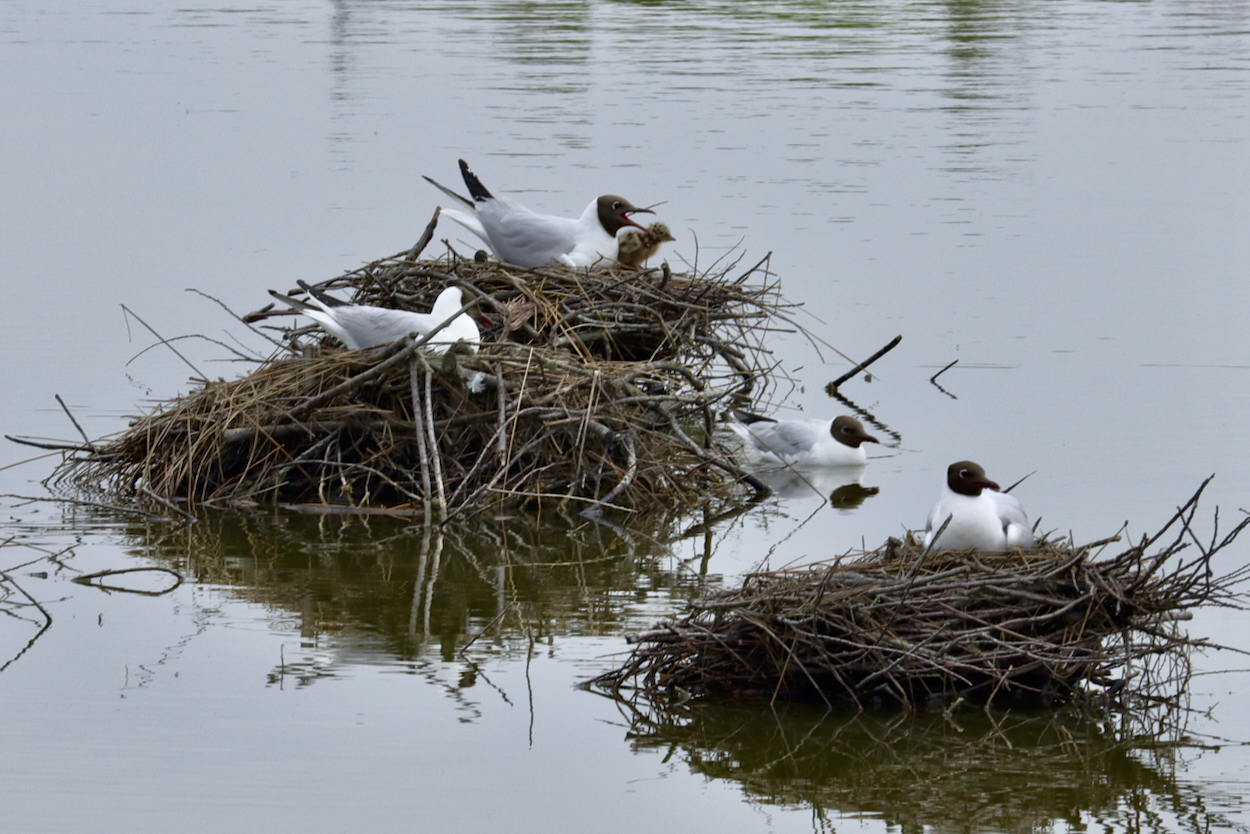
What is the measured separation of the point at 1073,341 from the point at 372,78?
1548 centimetres

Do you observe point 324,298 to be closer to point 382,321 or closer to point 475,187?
point 382,321

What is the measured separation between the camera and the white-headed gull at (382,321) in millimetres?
8289

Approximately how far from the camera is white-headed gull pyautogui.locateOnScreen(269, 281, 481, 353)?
8.29 meters

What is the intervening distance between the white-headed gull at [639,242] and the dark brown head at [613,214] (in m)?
0.06

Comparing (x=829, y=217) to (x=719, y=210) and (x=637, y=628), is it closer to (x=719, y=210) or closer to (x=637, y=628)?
(x=719, y=210)

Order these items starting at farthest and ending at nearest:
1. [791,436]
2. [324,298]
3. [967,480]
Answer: [791,436] → [324,298] → [967,480]

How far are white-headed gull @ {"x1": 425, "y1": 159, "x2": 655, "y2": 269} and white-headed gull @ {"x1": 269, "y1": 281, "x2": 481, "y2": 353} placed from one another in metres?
1.04

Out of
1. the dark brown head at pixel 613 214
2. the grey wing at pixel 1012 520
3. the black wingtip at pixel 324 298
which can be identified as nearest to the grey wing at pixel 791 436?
the dark brown head at pixel 613 214

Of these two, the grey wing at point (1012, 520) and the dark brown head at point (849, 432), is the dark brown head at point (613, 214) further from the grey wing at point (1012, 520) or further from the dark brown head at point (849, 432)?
the grey wing at point (1012, 520)

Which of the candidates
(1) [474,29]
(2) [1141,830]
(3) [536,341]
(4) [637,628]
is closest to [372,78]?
(1) [474,29]

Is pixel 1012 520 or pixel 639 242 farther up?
pixel 639 242

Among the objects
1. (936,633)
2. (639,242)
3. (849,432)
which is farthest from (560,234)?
(936,633)

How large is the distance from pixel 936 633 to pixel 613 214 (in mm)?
5043

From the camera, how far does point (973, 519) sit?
237 inches
